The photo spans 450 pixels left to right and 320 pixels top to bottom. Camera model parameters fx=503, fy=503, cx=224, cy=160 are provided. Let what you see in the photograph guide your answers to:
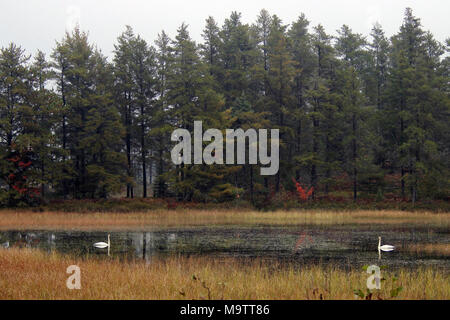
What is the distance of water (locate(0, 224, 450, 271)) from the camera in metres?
18.3

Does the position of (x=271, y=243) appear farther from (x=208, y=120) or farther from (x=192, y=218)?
(x=208, y=120)

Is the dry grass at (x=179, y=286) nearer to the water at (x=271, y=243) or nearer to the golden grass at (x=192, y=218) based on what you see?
the water at (x=271, y=243)

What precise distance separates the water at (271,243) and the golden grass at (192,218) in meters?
2.83

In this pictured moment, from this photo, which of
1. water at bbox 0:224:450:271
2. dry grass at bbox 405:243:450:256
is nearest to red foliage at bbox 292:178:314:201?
water at bbox 0:224:450:271

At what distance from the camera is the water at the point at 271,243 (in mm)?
18266

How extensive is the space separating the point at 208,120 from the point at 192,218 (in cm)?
1156

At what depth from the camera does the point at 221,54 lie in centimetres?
5397

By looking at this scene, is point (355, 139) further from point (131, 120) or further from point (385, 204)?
point (131, 120)

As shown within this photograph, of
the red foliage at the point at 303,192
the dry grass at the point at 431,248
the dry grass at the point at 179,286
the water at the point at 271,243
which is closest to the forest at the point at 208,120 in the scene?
the red foliage at the point at 303,192

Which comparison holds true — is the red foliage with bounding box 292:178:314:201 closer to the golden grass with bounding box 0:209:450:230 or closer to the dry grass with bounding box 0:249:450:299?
the golden grass with bounding box 0:209:450:230

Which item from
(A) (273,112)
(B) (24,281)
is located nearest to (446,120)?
(A) (273,112)

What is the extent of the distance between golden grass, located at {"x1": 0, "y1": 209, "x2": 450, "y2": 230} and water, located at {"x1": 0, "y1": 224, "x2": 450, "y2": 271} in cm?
283

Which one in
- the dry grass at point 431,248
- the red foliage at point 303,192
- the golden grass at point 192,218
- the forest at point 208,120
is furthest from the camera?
the red foliage at point 303,192

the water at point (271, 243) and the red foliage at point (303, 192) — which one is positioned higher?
the red foliage at point (303, 192)
